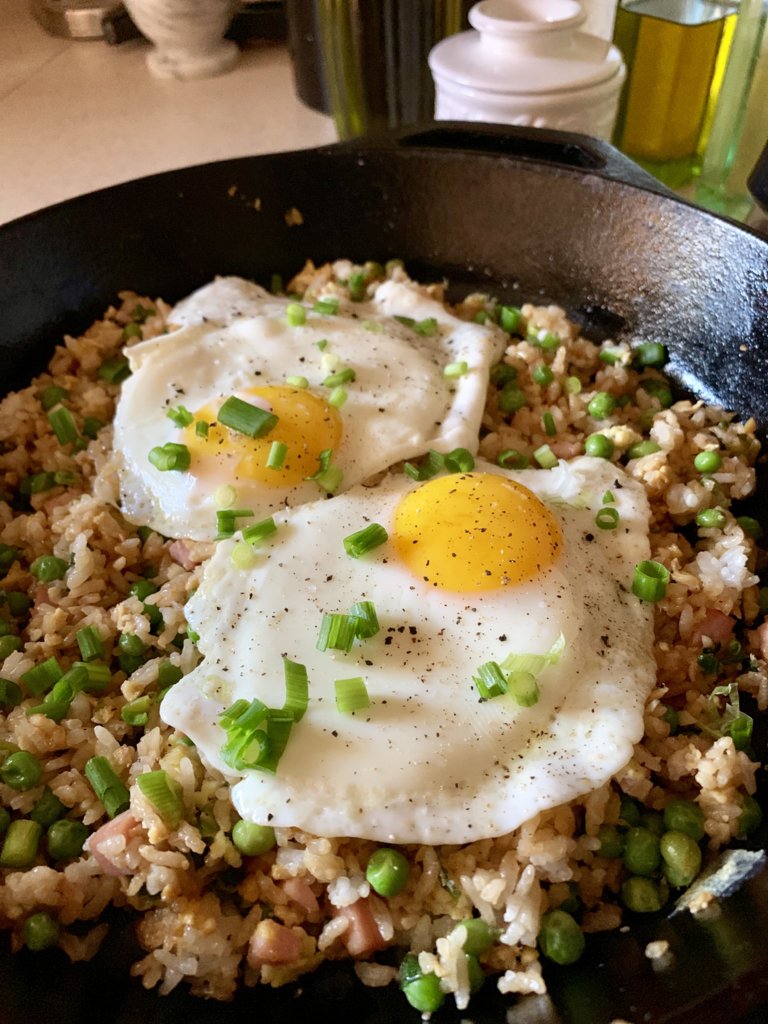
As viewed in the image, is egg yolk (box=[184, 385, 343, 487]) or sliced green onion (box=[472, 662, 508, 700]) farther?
egg yolk (box=[184, 385, 343, 487])

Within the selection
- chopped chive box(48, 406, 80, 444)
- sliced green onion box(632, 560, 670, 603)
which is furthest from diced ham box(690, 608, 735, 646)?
chopped chive box(48, 406, 80, 444)

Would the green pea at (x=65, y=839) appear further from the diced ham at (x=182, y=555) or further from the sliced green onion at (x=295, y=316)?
the sliced green onion at (x=295, y=316)

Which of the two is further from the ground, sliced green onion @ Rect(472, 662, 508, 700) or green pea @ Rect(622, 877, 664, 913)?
sliced green onion @ Rect(472, 662, 508, 700)

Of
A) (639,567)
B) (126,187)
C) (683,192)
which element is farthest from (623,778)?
(683,192)

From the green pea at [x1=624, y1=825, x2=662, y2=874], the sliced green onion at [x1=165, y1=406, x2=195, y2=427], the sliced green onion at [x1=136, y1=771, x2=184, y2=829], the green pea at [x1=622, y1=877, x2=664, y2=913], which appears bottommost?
the green pea at [x1=622, y1=877, x2=664, y2=913]

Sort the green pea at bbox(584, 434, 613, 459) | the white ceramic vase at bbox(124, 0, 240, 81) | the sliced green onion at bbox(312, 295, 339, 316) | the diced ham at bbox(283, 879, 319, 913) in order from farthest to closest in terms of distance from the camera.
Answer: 1. the white ceramic vase at bbox(124, 0, 240, 81)
2. the sliced green onion at bbox(312, 295, 339, 316)
3. the green pea at bbox(584, 434, 613, 459)
4. the diced ham at bbox(283, 879, 319, 913)

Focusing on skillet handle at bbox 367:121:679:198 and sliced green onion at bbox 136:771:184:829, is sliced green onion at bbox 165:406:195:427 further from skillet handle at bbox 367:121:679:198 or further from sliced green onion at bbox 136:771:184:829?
skillet handle at bbox 367:121:679:198

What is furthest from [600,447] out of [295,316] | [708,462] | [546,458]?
[295,316]
